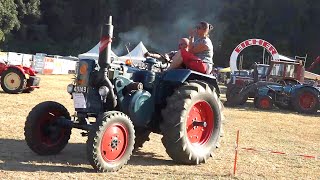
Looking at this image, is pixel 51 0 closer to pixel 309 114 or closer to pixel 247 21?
pixel 247 21

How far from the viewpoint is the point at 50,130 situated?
6293 millimetres

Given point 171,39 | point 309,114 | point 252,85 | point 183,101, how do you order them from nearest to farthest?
point 183,101 → point 309,114 → point 252,85 → point 171,39

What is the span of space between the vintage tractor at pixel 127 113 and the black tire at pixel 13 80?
8.69m

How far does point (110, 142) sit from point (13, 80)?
1001 centimetres

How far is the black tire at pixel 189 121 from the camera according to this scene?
602 cm

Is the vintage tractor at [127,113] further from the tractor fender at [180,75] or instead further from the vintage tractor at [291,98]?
the vintage tractor at [291,98]

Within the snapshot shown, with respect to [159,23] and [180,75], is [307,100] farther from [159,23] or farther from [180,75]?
[159,23]

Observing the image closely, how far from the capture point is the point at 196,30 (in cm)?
648

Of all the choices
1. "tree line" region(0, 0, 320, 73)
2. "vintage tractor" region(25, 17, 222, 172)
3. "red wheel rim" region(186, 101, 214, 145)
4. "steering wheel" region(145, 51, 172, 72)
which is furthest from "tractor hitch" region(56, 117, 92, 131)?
"tree line" region(0, 0, 320, 73)

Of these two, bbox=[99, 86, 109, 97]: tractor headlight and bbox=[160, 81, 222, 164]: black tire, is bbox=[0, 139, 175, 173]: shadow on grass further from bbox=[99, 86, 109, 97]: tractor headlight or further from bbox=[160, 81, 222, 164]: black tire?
bbox=[99, 86, 109, 97]: tractor headlight

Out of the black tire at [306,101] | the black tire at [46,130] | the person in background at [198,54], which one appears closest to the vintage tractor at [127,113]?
the black tire at [46,130]

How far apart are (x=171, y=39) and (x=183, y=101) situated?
161 ft

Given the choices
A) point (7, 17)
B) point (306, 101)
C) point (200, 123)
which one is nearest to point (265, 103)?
point (306, 101)

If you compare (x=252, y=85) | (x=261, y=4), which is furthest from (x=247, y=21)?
(x=252, y=85)
